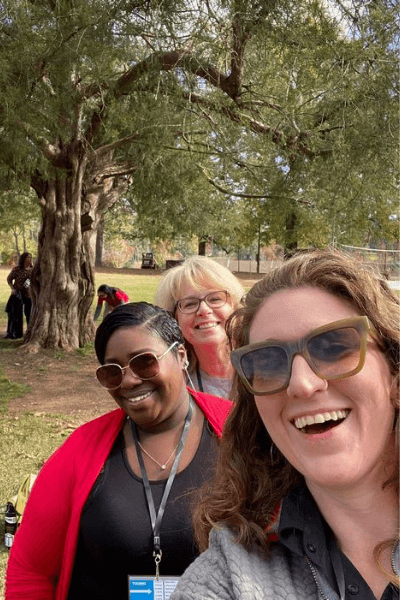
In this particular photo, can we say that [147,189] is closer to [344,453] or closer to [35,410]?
[35,410]

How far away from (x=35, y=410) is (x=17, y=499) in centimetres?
426

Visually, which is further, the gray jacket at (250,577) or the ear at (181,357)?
the ear at (181,357)

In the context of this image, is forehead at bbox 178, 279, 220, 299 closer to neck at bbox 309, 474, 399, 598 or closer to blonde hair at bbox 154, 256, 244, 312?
blonde hair at bbox 154, 256, 244, 312

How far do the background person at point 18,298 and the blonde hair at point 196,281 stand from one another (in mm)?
11012

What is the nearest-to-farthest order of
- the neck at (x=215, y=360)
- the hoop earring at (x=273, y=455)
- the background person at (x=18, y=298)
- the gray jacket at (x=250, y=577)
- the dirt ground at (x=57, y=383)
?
1. the gray jacket at (x=250, y=577)
2. the hoop earring at (x=273, y=455)
3. the neck at (x=215, y=360)
4. the dirt ground at (x=57, y=383)
5. the background person at (x=18, y=298)

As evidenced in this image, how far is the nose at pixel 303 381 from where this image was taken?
1.22 metres

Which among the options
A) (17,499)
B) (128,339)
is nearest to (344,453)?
(128,339)

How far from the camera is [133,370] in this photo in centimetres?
224

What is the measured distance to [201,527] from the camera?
1.42 m

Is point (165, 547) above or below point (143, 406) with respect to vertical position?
below

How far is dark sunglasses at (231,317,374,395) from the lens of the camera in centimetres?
123

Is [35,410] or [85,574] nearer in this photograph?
[85,574]

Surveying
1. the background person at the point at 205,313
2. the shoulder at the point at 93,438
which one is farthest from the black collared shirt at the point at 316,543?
the background person at the point at 205,313

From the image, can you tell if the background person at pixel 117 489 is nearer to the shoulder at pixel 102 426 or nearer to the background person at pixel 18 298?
the shoulder at pixel 102 426
